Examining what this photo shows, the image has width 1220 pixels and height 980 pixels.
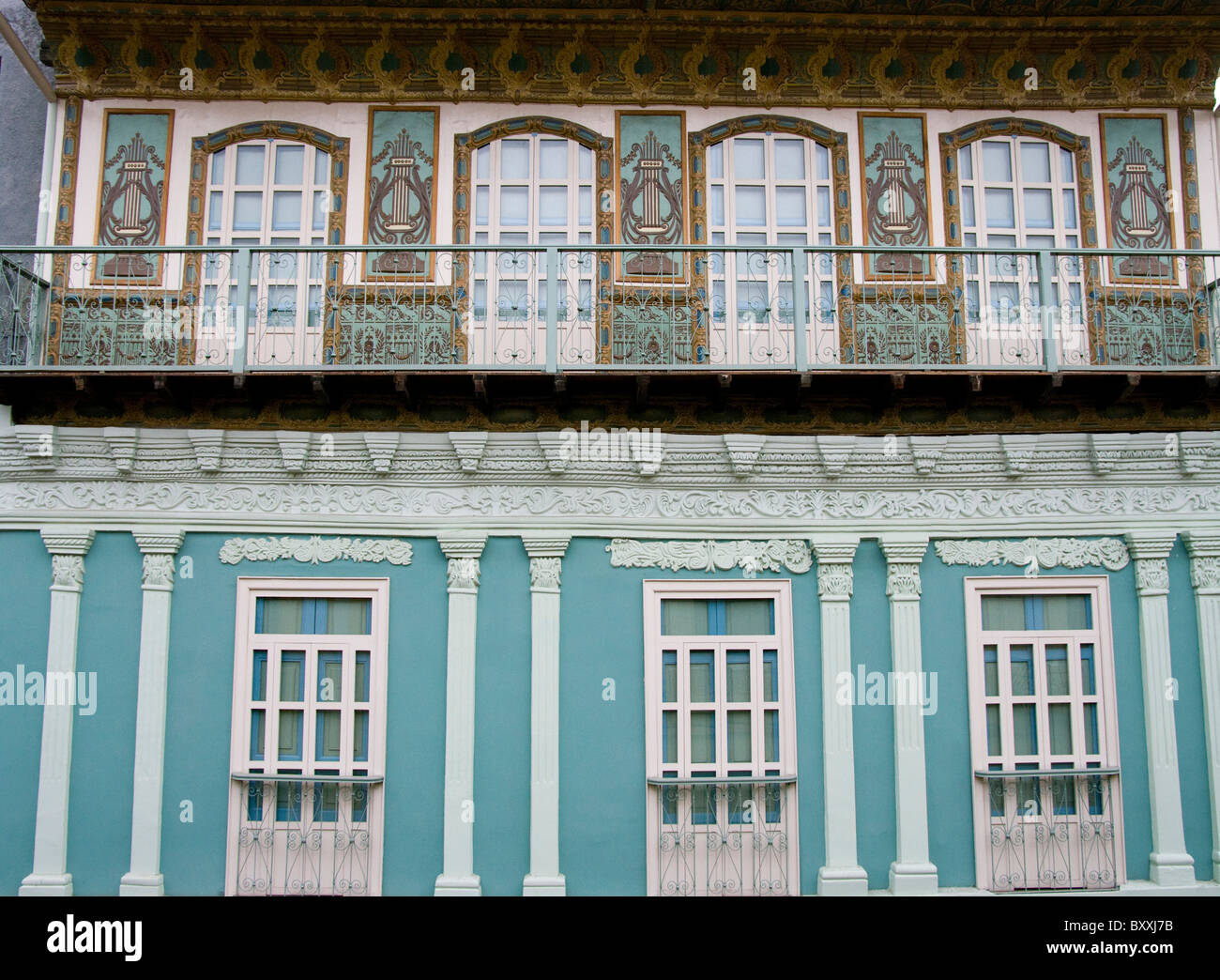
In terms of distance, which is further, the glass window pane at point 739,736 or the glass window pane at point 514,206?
the glass window pane at point 514,206

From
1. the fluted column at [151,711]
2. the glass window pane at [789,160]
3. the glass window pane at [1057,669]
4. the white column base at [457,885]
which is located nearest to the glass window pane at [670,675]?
the white column base at [457,885]

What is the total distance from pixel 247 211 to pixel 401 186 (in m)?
1.45

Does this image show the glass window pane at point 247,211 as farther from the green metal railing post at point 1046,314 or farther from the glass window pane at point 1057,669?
the glass window pane at point 1057,669

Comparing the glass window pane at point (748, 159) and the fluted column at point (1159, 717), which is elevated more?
the glass window pane at point (748, 159)

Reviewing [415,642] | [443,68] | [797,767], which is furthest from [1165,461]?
[443,68]

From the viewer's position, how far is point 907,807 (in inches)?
353

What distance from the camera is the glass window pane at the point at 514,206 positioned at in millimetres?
9906

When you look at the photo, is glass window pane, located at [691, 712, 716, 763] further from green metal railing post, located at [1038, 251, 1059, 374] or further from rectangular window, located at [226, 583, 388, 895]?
green metal railing post, located at [1038, 251, 1059, 374]

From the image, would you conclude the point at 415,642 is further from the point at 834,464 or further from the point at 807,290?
the point at 807,290

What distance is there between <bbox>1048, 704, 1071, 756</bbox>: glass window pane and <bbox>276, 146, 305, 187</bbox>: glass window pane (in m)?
8.27

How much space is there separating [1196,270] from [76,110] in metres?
10.4

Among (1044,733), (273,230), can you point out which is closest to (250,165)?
(273,230)

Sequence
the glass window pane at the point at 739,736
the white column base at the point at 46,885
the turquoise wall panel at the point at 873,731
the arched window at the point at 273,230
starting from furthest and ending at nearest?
the arched window at the point at 273,230, the glass window pane at the point at 739,736, the turquoise wall panel at the point at 873,731, the white column base at the point at 46,885

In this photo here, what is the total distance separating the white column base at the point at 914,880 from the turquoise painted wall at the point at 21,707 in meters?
7.17
